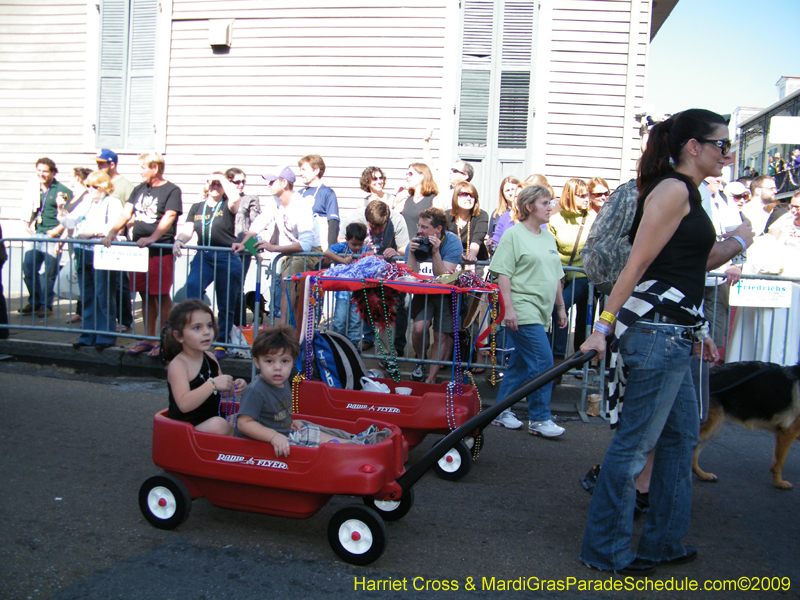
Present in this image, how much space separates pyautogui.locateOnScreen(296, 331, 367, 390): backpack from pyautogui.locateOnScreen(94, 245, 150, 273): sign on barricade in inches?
119

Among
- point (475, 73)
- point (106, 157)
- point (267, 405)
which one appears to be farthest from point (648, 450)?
point (475, 73)

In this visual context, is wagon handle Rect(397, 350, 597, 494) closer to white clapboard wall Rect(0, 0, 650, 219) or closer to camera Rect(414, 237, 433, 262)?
camera Rect(414, 237, 433, 262)

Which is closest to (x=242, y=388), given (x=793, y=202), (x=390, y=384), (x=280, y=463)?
(x=280, y=463)

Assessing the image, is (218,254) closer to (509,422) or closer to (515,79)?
(509,422)

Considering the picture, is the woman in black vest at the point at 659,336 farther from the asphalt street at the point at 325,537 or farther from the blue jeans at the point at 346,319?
the blue jeans at the point at 346,319

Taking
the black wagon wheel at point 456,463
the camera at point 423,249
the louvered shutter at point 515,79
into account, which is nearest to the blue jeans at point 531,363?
the black wagon wheel at point 456,463

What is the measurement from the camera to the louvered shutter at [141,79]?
12.2 meters

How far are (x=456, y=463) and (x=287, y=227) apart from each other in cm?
376

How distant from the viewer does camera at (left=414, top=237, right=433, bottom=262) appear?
6035 millimetres

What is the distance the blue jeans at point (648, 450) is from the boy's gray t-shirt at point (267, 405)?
65.9 inches

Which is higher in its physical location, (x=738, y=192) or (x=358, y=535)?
(x=738, y=192)

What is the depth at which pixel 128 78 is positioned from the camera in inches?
486

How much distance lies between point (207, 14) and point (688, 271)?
1098 centimetres

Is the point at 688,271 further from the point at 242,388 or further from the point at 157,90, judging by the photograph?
the point at 157,90
